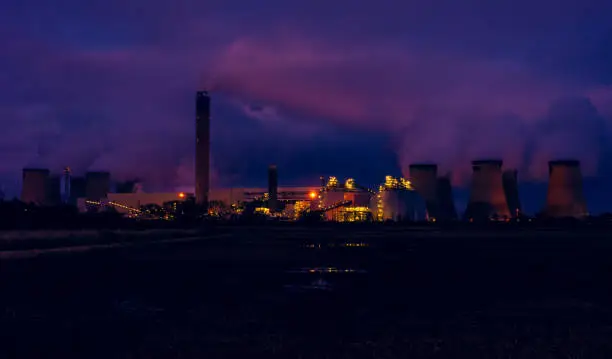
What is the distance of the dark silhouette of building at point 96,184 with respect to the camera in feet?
541

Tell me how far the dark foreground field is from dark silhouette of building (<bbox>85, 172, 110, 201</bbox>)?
5210 inches

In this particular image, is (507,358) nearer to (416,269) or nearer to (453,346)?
(453,346)

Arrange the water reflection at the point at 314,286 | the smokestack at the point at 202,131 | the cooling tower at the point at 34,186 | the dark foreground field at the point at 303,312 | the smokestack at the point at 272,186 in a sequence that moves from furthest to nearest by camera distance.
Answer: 1. the smokestack at the point at 272,186
2. the cooling tower at the point at 34,186
3. the smokestack at the point at 202,131
4. the water reflection at the point at 314,286
5. the dark foreground field at the point at 303,312

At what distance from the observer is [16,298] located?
21406 millimetres

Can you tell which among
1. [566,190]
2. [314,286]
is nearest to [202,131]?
[566,190]

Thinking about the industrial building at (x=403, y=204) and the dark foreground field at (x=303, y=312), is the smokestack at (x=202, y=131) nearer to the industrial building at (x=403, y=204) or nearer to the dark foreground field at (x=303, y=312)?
the industrial building at (x=403, y=204)

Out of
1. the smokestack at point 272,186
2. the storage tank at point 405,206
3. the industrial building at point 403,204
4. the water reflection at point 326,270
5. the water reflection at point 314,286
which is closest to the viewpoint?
the water reflection at point 314,286

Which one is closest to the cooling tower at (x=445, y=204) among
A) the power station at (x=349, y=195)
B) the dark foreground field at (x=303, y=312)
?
the power station at (x=349, y=195)

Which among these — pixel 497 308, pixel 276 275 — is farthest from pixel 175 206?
pixel 497 308

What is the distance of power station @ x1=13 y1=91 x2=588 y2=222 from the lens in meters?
142

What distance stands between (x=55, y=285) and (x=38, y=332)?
39.7 feet

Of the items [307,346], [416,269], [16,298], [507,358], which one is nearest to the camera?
[507,358]

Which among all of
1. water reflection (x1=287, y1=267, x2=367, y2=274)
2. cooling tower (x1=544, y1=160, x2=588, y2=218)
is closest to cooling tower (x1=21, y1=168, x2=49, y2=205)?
cooling tower (x1=544, y1=160, x2=588, y2=218)

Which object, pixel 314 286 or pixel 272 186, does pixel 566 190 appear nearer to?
pixel 272 186
